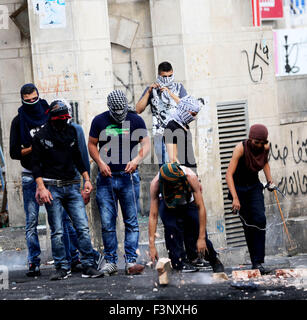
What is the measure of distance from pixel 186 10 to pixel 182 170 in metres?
4.26

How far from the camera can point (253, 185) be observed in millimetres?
8727

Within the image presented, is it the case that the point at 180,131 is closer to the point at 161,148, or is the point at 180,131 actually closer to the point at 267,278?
the point at 161,148

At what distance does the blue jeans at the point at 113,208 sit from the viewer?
880 centimetres

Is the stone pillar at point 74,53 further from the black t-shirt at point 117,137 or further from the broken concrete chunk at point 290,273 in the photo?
the broken concrete chunk at point 290,273

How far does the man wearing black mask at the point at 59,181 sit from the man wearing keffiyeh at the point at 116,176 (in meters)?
0.26

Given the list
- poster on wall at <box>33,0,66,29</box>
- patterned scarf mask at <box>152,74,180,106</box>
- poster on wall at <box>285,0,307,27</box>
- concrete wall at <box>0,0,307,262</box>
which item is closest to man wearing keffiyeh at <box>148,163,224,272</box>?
patterned scarf mask at <box>152,74,180,106</box>

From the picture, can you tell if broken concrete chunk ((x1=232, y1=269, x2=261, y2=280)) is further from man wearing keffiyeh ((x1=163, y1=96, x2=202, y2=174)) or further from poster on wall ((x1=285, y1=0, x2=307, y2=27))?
poster on wall ((x1=285, y1=0, x2=307, y2=27))

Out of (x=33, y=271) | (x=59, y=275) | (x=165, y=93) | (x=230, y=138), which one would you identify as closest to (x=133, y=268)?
(x=59, y=275)

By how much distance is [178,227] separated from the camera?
844 cm
